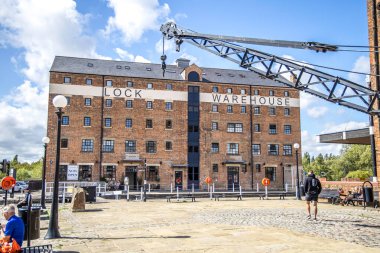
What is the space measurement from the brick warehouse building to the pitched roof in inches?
4.8

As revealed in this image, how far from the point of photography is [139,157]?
40.9m

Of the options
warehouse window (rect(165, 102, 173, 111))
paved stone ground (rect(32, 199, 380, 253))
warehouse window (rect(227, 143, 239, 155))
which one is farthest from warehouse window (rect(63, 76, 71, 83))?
paved stone ground (rect(32, 199, 380, 253))

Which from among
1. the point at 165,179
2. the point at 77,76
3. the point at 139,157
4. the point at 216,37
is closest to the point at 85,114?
the point at 77,76

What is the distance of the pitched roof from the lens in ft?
136

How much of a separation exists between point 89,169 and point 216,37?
25.8m

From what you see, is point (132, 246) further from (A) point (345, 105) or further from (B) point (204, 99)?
(B) point (204, 99)

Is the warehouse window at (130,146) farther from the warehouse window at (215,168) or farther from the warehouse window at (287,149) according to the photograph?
the warehouse window at (287,149)

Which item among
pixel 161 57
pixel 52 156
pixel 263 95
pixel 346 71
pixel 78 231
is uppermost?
pixel 263 95

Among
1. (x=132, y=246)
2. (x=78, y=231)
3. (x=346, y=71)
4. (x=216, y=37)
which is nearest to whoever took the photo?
(x=132, y=246)

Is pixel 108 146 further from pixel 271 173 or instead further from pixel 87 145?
pixel 271 173

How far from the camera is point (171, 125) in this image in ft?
141

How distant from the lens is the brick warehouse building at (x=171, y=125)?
39781mm

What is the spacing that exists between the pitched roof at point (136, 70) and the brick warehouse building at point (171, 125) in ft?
0.40

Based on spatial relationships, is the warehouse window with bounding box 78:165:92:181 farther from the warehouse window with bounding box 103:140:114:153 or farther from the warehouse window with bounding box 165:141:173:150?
the warehouse window with bounding box 165:141:173:150
